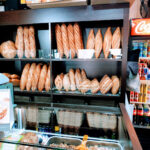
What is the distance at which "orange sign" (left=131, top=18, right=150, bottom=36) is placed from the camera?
2161 mm

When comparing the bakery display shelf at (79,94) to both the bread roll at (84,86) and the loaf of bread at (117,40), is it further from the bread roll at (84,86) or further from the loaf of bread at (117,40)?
the loaf of bread at (117,40)

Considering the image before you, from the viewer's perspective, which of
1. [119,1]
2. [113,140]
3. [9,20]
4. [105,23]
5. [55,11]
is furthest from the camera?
[105,23]

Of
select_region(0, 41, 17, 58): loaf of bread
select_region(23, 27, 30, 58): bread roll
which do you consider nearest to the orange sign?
select_region(23, 27, 30, 58): bread roll

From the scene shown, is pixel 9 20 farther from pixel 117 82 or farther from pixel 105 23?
pixel 117 82

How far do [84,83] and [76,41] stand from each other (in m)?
0.55

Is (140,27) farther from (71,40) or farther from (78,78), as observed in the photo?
(78,78)

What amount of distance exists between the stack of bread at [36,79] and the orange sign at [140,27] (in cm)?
157

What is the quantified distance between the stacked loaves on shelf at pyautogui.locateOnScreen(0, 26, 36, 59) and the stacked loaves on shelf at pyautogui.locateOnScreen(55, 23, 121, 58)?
0.35 meters

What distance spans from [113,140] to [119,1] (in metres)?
1.31

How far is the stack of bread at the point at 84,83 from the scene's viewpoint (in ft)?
5.41

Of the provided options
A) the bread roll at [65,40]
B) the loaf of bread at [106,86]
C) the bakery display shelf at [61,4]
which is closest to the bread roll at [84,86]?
the loaf of bread at [106,86]

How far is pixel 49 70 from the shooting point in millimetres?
1827

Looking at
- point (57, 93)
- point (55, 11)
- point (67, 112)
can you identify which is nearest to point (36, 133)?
point (67, 112)

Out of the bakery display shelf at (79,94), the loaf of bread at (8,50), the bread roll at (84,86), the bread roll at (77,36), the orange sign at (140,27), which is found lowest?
the bakery display shelf at (79,94)
